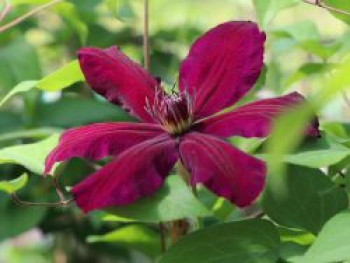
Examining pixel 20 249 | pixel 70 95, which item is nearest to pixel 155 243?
pixel 70 95

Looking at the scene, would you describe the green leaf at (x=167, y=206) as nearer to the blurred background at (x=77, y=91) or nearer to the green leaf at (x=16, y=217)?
the blurred background at (x=77, y=91)

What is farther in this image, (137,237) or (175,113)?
(137,237)

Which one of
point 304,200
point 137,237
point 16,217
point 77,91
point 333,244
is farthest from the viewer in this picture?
point 77,91

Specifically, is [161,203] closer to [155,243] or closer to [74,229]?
[155,243]

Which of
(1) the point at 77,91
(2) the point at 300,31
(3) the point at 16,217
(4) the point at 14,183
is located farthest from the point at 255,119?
(1) the point at 77,91

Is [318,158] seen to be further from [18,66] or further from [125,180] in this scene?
[18,66]

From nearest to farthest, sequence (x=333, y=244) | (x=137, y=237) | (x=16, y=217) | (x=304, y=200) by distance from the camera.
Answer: (x=333, y=244), (x=304, y=200), (x=137, y=237), (x=16, y=217)

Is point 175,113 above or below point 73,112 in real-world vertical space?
above

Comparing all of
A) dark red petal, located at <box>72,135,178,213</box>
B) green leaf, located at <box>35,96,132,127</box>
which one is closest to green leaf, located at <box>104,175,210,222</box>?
dark red petal, located at <box>72,135,178,213</box>
